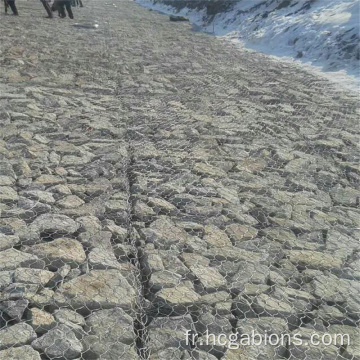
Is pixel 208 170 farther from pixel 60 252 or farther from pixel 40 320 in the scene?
pixel 40 320

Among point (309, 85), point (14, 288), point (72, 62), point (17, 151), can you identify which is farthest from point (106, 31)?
point (14, 288)

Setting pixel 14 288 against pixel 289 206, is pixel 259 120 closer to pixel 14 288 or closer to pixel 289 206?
pixel 289 206

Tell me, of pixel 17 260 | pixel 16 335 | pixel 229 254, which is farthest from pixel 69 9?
pixel 16 335

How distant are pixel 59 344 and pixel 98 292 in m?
Result: 0.50

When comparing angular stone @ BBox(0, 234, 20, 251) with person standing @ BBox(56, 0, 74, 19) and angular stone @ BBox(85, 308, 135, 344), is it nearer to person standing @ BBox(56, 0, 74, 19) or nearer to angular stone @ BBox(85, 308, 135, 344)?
angular stone @ BBox(85, 308, 135, 344)

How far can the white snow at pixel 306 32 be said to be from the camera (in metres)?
10.3

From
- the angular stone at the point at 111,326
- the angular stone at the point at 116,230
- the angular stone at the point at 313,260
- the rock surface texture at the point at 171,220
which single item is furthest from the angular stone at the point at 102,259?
the angular stone at the point at 313,260

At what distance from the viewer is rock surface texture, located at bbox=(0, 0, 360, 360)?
275 centimetres

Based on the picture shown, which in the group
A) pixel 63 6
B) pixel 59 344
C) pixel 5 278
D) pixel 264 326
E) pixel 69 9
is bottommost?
pixel 264 326

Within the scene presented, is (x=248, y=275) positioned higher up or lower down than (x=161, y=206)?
lower down

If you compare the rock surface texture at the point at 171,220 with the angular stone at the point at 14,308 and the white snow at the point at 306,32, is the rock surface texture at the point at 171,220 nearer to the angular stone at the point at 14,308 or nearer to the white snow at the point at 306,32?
the angular stone at the point at 14,308

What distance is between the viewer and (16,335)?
256 cm

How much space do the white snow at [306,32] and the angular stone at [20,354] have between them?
26.6 feet

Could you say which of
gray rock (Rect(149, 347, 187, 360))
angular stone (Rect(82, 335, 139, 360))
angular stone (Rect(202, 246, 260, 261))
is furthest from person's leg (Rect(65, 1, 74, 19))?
gray rock (Rect(149, 347, 187, 360))
